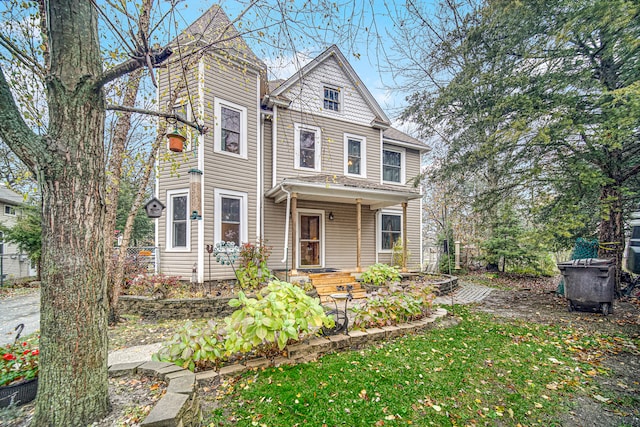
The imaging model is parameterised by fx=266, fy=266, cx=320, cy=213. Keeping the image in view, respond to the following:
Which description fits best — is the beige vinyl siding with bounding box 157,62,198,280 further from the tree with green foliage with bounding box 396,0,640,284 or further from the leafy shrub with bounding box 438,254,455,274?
the leafy shrub with bounding box 438,254,455,274

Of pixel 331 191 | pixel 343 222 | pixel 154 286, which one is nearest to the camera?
pixel 154 286

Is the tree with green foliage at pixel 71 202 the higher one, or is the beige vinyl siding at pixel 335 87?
the beige vinyl siding at pixel 335 87

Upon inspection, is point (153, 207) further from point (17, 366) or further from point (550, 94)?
point (550, 94)

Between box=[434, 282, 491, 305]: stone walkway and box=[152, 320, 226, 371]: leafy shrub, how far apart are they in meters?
5.72

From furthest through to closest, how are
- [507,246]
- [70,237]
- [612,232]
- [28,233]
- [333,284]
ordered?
[507,246]
[28,233]
[333,284]
[612,232]
[70,237]

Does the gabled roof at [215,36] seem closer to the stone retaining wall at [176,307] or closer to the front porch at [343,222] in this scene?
the front porch at [343,222]

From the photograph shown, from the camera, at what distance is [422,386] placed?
2.96m

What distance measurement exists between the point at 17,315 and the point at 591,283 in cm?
1304

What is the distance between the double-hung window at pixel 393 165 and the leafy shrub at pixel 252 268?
252 inches

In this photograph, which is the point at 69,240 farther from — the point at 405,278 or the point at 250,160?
the point at 405,278

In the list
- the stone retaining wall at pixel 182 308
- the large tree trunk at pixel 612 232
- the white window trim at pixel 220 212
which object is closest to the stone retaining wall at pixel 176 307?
the stone retaining wall at pixel 182 308

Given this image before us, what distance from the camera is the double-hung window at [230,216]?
781 cm

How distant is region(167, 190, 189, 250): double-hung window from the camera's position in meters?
7.72

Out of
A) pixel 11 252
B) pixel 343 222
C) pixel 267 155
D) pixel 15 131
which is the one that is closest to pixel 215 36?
pixel 267 155
